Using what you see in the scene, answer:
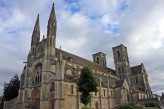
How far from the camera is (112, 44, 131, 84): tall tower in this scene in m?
70.5

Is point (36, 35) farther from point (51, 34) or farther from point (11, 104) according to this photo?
point (11, 104)

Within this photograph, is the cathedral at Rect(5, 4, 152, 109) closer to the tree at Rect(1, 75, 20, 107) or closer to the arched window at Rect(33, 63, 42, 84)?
the arched window at Rect(33, 63, 42, 84)

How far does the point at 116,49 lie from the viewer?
249ft

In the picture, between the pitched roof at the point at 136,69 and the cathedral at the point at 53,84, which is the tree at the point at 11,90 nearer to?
the cathedral at the point at 53,84

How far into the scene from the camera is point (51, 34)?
141ft

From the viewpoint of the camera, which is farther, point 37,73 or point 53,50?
point 37,73

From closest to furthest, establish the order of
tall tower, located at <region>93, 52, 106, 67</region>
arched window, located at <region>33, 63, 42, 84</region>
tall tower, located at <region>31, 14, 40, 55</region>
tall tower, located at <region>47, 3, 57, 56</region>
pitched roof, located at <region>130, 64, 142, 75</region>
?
tall tower, located at <region>47, 3, 57, 56</region>
arched window, located at <region>33, 63, 42, 84</region>
tall tower, located at <region>31, 14, 40, 55</region>
pitched roof, located at <region>130, 64, 142, 75</region>
tall tower, located at <region>93, 52, 106, 67</region>

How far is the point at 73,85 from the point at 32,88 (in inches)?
439

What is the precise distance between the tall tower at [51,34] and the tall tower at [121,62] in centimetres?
3748

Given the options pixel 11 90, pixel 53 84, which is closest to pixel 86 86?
pixel 53 84

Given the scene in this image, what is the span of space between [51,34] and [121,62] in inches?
1541

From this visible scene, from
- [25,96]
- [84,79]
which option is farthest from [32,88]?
[84,79]

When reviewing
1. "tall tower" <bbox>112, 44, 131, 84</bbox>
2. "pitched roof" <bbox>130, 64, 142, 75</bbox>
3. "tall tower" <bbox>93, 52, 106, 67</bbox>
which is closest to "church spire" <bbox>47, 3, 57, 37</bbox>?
"tall tower" <bbox>93, 52, 106, 67</bbox>

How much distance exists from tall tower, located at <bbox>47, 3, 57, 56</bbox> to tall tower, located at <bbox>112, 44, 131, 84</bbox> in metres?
→ 37.5
